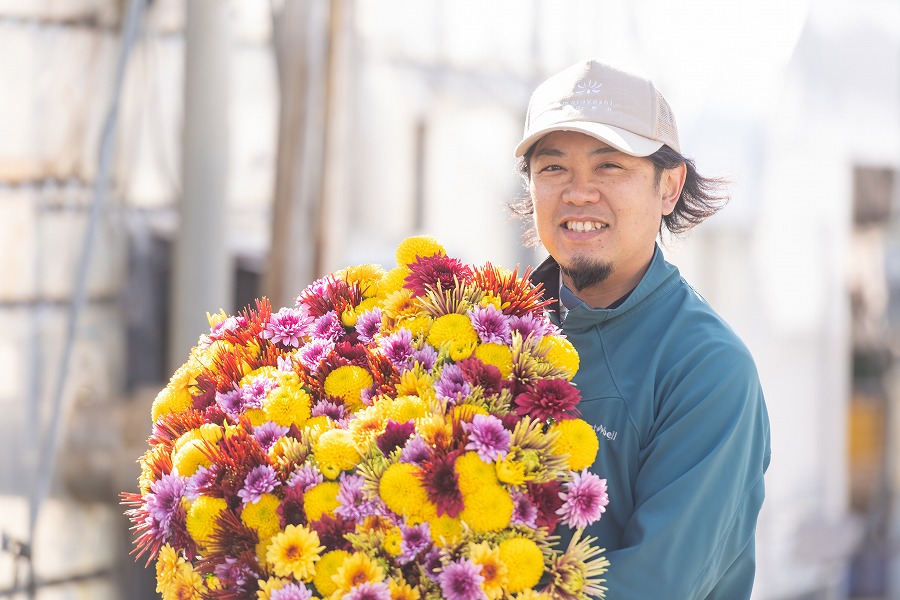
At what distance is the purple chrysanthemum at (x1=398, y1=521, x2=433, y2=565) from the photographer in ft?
4.04

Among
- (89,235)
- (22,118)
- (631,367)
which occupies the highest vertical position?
(22,118)

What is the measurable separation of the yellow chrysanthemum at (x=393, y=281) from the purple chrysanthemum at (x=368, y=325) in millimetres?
35

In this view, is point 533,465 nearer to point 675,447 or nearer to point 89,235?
point 675,447

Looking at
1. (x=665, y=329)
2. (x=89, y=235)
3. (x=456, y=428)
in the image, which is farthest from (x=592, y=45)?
(x=456, y=428)

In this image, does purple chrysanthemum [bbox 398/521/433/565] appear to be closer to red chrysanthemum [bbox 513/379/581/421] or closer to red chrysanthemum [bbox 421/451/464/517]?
red chrysanthemum [bbox 421/451/464/517]

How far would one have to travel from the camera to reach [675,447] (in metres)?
1.36

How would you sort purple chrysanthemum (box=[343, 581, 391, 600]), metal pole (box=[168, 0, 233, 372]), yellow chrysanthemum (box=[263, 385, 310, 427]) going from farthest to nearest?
metal pole (box=[168, 0, 233, 372])
yellow chrysanthemum (box=[263, 385, 310, 427])
purple chrysanthemum (box=[343, 581, 391, 600])

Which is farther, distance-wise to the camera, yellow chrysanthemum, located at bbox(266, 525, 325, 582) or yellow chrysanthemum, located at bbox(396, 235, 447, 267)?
yellow chrysanthemum, located at bbox(396, 235, 447, 267)

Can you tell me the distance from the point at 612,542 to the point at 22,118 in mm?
2537

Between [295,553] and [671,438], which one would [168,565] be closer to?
[295,553]

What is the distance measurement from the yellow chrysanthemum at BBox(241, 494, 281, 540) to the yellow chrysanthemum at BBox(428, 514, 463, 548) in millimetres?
193

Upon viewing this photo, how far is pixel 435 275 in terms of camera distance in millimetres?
1456

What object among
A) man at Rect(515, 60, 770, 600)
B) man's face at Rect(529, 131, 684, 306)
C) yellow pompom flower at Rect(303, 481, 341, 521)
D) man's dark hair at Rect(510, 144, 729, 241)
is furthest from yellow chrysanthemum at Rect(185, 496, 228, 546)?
man's dark hair at Rect(510, 144, 729, 241)

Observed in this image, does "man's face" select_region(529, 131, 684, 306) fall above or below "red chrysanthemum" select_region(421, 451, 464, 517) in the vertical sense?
above
